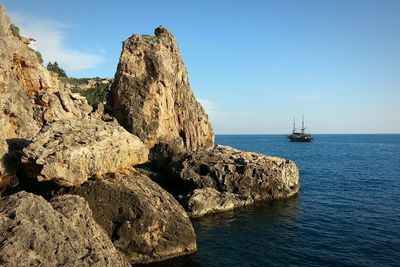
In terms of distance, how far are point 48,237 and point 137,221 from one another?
10016 mm

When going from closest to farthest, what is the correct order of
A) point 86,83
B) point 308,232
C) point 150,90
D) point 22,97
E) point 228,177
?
point 308,232, point 22,97, point 228,177, point 150,90, point 86,83

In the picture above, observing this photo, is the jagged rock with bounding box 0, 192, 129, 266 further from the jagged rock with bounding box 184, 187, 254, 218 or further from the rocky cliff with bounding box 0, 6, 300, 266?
the jagged rock with bounding box 184, 187, 254, 218

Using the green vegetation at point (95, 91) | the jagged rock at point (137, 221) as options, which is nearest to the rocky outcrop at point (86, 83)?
the green vegetation at point (95, 91)

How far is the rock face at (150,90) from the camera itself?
2303 inches

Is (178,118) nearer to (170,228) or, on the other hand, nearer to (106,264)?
(170,228)

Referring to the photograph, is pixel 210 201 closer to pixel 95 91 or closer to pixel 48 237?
pixel 48 237

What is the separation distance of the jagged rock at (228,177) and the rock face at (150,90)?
12.0 m

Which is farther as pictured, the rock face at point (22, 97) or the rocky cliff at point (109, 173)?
the rock face at point (22, 97)

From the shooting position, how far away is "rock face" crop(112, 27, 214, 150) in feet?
192

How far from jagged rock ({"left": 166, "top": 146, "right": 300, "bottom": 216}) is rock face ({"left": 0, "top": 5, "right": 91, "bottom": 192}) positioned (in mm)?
15919

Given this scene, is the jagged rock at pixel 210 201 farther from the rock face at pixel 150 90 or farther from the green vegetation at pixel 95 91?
the green vegetation at pixel 95 91

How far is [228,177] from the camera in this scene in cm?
4538

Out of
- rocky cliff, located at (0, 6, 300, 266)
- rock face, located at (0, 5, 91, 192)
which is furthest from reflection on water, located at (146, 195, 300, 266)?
rock face, located at (0, 5, 91, 192)

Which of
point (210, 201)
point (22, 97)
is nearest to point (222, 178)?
point (210, 201)
